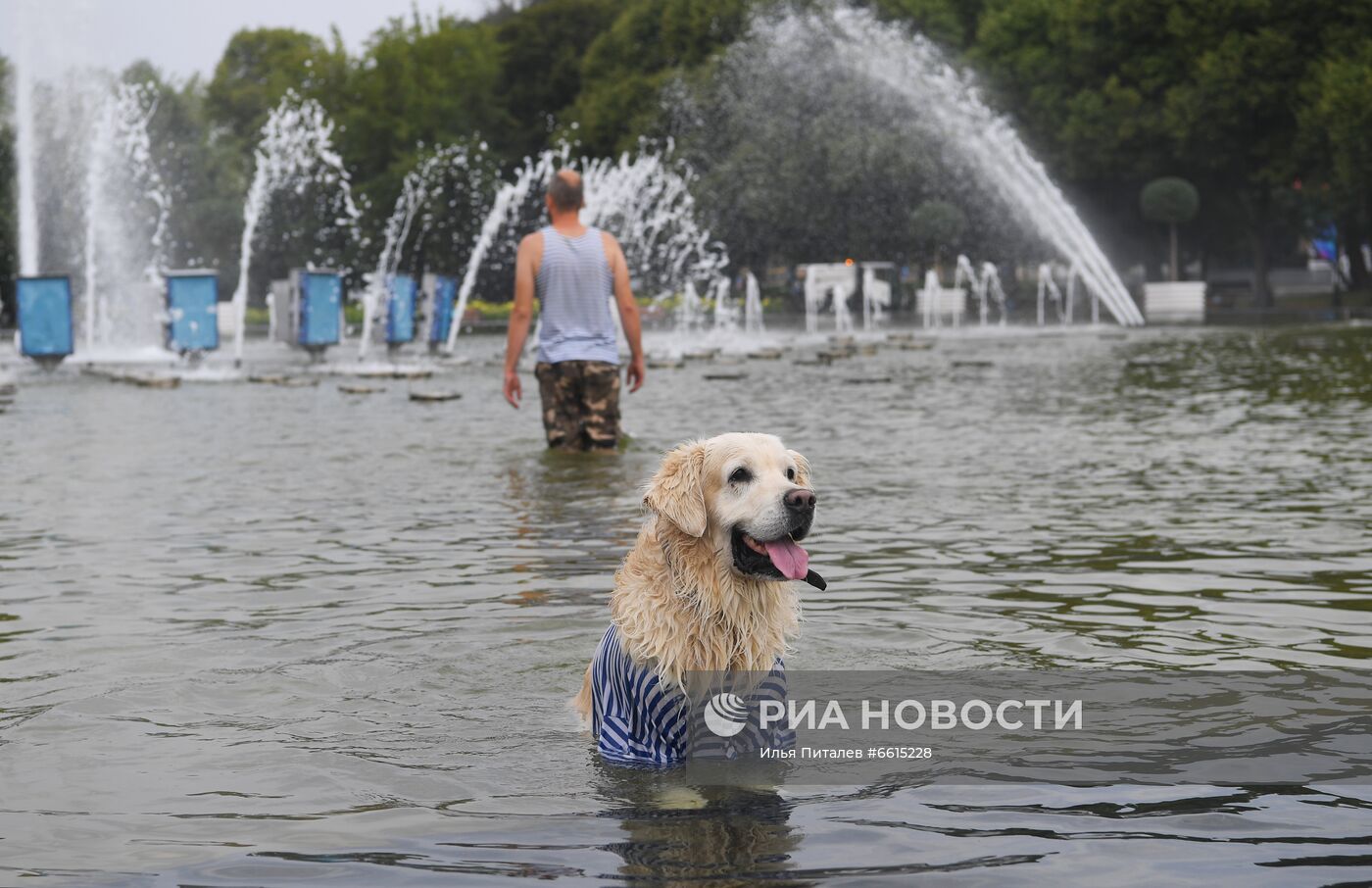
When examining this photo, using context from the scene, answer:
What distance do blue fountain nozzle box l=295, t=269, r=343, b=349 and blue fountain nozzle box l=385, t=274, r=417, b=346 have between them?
155 cm

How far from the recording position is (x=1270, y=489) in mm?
12062

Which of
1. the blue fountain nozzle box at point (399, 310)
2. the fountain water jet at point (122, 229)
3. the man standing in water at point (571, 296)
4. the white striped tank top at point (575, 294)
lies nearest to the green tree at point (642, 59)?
the fountain water jet at point (122, 229)

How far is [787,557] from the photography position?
4.99 meters

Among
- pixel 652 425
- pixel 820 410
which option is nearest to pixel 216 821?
pixel 652 425

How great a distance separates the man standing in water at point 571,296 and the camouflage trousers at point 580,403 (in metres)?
0.01

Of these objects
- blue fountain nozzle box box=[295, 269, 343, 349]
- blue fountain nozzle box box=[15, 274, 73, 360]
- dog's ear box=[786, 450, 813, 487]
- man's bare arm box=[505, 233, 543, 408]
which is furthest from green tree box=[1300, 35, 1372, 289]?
dog's ear box=[786, 450, 813, 487]

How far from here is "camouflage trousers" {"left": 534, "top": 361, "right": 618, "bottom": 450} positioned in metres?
13.3

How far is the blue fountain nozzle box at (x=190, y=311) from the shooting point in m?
29.8

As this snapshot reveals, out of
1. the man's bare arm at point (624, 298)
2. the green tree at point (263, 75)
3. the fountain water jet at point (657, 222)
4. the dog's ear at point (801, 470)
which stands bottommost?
the dog's ear at point (801, 470)

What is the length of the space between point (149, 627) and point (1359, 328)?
3593 cm

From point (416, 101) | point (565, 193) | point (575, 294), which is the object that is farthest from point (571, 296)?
point (416, 101)

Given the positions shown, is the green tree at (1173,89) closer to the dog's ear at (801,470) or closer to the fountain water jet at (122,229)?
the fountain water jet at (122,229)

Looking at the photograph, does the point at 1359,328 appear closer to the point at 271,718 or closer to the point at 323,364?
the point at 323,364

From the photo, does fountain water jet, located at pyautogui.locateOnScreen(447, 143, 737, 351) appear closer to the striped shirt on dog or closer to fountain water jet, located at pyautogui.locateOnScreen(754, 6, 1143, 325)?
fountain water jet, located at pyautogui.locateOnScreen(754, 6, 1143, 325)
